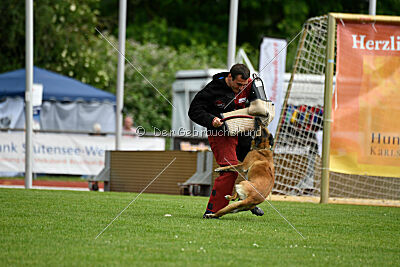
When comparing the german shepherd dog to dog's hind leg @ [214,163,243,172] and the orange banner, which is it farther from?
the orange banner

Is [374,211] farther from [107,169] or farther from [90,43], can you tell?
[90,43]

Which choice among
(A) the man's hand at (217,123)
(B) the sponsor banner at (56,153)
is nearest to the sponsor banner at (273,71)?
(B) the sponsor banner at (56,153)

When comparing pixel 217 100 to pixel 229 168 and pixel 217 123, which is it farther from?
pixel 229 168

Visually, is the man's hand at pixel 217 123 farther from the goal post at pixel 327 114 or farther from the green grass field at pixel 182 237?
the goal post at pixel 327 114

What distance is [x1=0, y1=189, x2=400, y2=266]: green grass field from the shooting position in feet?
18.8

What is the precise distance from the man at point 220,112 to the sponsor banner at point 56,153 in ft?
37.8

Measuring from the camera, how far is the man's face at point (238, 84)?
8.55m

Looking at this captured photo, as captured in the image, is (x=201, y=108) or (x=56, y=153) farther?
(x=56, y=153)

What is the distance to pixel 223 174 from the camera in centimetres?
876

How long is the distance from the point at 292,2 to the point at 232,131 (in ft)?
112

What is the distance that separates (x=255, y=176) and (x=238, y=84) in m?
1.05

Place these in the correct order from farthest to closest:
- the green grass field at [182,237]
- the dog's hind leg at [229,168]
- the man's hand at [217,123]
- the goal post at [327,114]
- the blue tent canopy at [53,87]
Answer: the blue tent canopy at [53,87] < the goal post at [327,114] < the dog's hind leg at [229,168] < the man's hand at [217,123] < the green grass field at [182,237]

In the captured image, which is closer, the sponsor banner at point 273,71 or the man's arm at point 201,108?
the man's arm at point 201,108

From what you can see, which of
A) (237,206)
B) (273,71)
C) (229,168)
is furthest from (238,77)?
(273,71)
